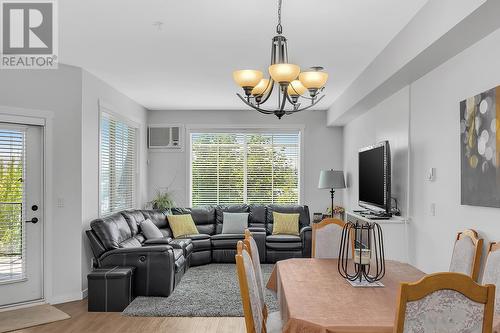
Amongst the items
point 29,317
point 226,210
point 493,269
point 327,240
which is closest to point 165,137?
point 226,210

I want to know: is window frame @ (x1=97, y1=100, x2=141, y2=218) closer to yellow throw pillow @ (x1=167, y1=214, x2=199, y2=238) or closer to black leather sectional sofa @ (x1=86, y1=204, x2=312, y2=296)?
black leather sectional sofa @ (x1=86, y1=204, x2=312, y2=296)

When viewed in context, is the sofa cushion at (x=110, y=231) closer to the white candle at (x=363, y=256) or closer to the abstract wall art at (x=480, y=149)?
the white candle at (x=363, y=256)

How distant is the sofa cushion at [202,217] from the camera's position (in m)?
7.41

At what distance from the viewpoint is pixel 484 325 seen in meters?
1.68

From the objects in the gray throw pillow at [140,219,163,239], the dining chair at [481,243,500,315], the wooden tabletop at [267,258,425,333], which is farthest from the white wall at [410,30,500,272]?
the gray throw pillow at [140,219,163,239]

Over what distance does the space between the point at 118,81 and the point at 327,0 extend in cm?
352

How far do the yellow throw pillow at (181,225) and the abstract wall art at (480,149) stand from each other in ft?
15.2

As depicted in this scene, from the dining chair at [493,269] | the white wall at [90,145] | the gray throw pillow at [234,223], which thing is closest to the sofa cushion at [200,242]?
the gray throw pillow at [234,223]

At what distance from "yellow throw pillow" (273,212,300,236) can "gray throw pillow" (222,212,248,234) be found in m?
0.52

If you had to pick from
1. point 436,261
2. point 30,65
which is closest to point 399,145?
point 436,261

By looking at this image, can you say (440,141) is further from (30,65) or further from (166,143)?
(166,143)

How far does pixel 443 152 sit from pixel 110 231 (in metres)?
3.72

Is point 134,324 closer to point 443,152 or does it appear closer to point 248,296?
point 248,296

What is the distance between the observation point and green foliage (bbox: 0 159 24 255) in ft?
14.9
